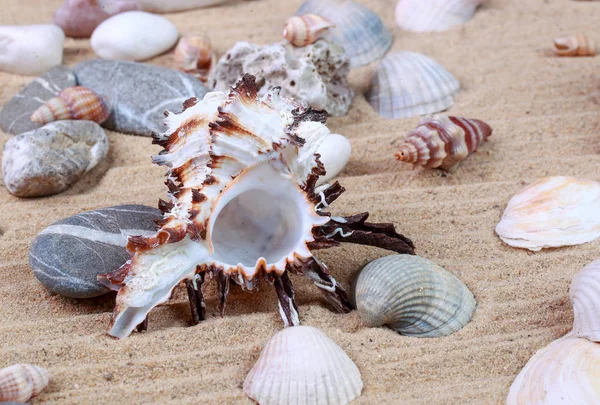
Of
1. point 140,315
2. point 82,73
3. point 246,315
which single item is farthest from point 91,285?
point 82,73

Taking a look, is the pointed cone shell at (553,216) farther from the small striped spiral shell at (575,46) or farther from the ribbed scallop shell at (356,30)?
the ribbed scallop shell at (356,30)

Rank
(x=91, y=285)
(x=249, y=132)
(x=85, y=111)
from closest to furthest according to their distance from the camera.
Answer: (x=249, y=132), (x=91, y=285), (x=85, y=111)

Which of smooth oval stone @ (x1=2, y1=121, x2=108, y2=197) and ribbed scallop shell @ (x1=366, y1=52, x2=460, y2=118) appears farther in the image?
ribbed scallop shell @ (x1=366, y1=52, x2=460, y2=118)

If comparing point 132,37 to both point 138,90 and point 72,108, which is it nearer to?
point 138,90

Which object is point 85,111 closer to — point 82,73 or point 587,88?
point 82,73

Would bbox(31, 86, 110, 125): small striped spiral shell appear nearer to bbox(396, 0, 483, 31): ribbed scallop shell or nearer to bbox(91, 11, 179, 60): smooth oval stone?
bbox(91, 11, 179, 60): smooth oval stone

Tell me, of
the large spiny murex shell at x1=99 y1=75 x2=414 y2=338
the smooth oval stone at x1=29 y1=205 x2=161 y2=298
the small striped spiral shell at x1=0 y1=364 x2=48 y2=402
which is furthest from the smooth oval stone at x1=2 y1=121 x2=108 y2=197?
the small striped spiral shell at x1=0 y1=364 x2=48 y2=402
